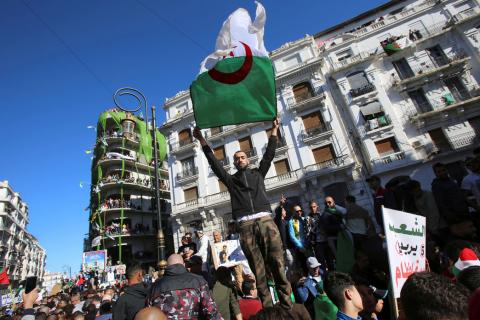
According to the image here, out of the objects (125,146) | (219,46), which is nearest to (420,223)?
(219,46)

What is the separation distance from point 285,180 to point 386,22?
15.6 metres

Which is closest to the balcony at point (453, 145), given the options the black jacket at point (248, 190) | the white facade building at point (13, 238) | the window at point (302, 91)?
the window at point (302, 91)

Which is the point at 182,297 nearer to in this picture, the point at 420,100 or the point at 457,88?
the point at 420,100

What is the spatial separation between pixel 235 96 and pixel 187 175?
795 inches

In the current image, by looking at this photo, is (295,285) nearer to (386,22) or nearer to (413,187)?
(413,187)

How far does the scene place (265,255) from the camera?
2.79m

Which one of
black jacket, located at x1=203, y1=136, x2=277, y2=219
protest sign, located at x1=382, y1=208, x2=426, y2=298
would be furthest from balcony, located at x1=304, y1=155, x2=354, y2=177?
protest sign, located at x1=382, y1=208, x2=426, y2=298

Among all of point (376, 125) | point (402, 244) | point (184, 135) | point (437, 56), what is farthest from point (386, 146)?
point (402, 244)

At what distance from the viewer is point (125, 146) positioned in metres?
32.7

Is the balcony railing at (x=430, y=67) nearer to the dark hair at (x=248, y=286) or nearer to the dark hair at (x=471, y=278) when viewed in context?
the dark hair at (x=248, y=286)

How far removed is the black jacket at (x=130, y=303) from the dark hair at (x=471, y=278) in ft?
10.4

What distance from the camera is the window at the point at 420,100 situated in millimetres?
19109

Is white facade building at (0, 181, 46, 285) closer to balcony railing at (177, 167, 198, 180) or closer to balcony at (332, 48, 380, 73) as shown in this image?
balcony railing at (177, 167, 198, 180)

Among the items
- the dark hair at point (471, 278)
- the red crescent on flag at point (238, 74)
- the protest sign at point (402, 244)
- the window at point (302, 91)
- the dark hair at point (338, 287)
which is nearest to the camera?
the dark hair at point (471, 278)
